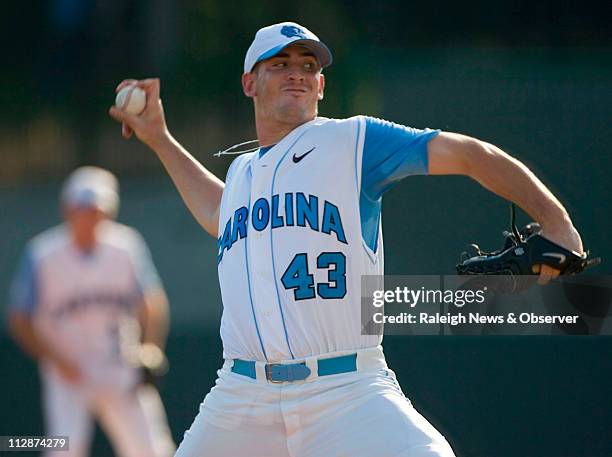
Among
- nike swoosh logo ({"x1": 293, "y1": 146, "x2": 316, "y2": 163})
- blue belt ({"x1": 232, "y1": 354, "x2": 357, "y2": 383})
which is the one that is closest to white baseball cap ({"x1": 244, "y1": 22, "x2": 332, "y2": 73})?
nike swoosh logo ({"x1": 293, "y1": 146, "x2": 316, "y2": 163})

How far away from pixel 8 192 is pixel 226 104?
0.94 metres

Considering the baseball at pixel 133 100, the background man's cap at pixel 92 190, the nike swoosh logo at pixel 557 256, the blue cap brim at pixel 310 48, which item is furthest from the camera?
the background man's cap at pixel 92 190

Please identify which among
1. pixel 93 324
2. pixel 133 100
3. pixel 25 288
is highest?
pixel 133 100

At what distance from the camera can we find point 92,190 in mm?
4324

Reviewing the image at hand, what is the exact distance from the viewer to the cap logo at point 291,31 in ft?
9.53

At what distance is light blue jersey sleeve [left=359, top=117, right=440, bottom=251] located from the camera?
8.34 ft

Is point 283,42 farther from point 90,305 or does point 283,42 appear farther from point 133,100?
point 90,305

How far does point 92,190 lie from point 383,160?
199 cm

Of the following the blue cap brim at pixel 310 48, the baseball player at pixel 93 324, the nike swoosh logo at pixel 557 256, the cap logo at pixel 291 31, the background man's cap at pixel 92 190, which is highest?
the cap logo at pixel 291 31

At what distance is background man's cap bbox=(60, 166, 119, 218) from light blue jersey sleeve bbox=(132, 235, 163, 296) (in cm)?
16

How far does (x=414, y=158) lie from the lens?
254cm
